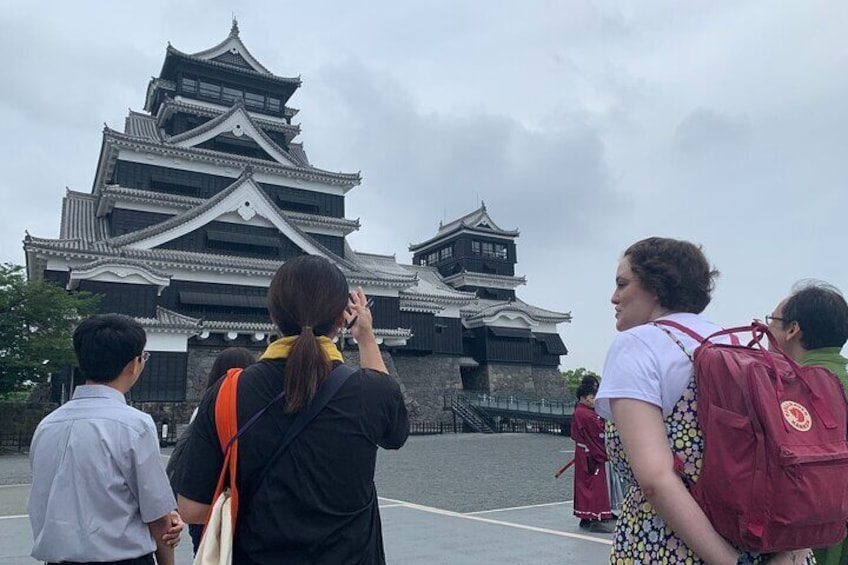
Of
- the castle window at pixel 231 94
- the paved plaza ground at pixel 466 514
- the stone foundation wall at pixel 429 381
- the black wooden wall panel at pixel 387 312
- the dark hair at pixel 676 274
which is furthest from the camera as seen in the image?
the castle window at pixel 231 94

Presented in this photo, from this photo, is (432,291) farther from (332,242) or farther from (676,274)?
(676,274)

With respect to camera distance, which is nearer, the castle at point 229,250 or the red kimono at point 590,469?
the red kimono at point 590,469

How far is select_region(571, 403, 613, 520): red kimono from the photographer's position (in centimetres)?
626

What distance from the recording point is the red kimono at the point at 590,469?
247 inches

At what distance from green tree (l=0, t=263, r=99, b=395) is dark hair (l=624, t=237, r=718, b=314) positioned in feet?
56.3

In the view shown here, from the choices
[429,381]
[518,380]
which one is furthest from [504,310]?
[429,381]

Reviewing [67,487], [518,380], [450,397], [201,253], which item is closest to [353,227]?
[201,253]

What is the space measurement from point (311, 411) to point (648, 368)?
0.96 m

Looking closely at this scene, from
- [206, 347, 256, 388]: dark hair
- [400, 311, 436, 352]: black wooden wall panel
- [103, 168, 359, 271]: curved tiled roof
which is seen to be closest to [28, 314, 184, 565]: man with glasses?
[206, 347, 256, 388]: dark hair

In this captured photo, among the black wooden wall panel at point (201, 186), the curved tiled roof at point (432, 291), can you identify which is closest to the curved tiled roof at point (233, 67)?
the black wooden wall panel at point (201, 186)

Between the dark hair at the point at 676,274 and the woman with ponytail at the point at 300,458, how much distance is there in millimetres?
883

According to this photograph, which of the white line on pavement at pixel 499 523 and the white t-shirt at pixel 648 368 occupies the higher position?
the white t-shirt at pixel 648 368

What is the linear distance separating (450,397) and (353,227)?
896 cm

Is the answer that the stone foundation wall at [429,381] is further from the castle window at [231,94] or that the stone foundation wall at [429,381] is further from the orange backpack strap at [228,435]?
the orange backpack strap at [228,435]
